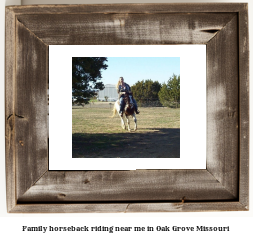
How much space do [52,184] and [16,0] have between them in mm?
822

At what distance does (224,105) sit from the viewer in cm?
91

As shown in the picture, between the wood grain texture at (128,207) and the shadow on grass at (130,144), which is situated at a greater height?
the shadow on grass at (130,144)

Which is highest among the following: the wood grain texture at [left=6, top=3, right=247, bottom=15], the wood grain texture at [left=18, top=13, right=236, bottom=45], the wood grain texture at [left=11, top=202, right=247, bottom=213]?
the wood grain texture at [left=6, top=3, right=247, bottom=15]

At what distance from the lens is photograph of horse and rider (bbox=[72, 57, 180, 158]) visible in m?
0.93

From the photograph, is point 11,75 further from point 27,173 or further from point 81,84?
point 27,173

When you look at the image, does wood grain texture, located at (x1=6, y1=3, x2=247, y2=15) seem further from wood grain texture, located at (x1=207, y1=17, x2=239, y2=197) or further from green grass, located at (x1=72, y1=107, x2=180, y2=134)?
green grass, located at (x1=72, y1=107, x2=180, y2=134)

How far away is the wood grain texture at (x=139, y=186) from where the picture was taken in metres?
0.92

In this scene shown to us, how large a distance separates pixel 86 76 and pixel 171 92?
0.37 meters

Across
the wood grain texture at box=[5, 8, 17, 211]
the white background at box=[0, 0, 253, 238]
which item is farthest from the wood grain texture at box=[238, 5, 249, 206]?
the wood grain texture at box=[5, 8, 17, 211]

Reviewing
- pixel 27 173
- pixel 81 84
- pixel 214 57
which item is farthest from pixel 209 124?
pixel 27 173
